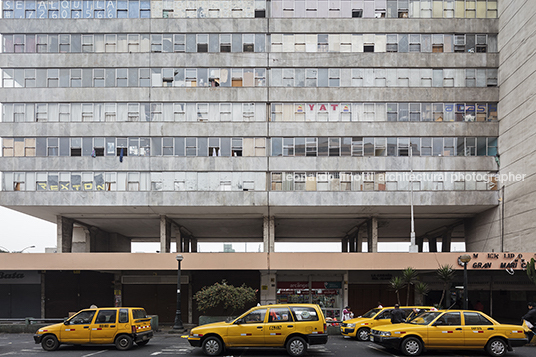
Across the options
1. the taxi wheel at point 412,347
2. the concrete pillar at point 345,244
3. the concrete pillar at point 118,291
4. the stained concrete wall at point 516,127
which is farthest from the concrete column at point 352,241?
the taxi wheel at point 412,347

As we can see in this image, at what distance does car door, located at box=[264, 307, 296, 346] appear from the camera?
1678 centimetres

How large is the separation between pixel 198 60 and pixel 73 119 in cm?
1045

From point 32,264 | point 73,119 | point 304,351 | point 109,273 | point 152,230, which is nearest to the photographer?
point 304,351

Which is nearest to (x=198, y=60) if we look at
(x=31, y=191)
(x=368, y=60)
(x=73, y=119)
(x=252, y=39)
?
(x=252, y=39)

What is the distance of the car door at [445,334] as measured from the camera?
16703 mm

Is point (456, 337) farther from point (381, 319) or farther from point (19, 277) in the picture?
point (19, 277)

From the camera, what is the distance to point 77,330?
1872 centimetres

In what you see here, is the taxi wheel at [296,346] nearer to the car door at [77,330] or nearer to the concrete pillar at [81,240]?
the car door at [77,330]

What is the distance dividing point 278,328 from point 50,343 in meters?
8.94

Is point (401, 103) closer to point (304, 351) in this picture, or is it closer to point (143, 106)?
point (143, 106)

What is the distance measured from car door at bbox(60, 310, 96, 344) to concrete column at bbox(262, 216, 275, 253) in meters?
19.7

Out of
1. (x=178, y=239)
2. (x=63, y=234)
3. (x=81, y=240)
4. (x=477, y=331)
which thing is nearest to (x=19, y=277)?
(x=63, y=234)

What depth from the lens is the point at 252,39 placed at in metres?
38.0

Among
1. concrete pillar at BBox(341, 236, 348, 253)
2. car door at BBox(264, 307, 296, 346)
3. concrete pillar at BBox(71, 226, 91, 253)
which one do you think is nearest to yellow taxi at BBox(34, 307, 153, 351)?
car door at BBox(264, 307, 296, 346)
